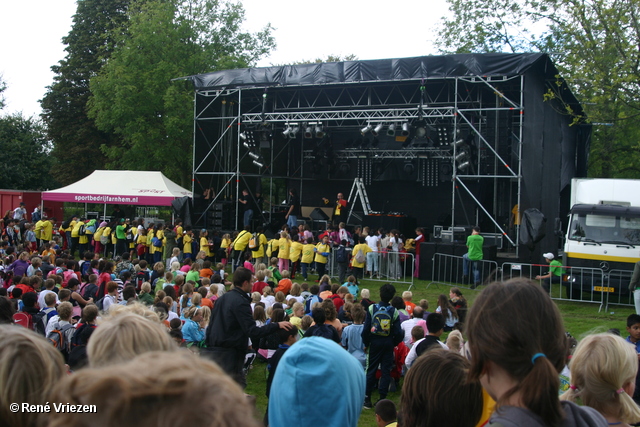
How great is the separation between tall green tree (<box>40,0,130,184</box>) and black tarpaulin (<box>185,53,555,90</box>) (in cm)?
1895

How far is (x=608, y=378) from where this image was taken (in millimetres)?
2713

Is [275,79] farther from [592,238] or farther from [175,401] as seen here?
[175,401]

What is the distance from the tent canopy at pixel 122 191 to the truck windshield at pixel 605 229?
48.9 ft

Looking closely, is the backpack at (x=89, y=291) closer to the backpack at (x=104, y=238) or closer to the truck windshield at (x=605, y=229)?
the backpack at (x=104, y=238)

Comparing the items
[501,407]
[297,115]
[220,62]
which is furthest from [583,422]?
[220,62]

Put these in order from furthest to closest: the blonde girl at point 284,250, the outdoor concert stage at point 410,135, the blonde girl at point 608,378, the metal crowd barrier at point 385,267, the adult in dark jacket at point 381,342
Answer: the outdoor concert stage at point 410,135
the blonde girl at point 284,250
the metal crowd barrier at point 385,267
the adult in dark jacket at point 381,342
the blonde girl at point 608,378

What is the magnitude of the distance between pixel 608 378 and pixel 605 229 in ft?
42.0

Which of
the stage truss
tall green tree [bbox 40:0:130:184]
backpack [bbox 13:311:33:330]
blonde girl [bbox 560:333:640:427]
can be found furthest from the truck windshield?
tall green tree [bbox 40:0:130:184]

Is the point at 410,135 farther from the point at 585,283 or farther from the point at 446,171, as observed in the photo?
the point at 585,283

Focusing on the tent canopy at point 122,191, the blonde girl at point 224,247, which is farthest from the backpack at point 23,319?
the tent canopy at point 122,191

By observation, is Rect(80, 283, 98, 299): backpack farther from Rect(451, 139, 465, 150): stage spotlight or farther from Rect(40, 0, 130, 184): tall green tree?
Rect(40, 0, 130, 184): tall green tree

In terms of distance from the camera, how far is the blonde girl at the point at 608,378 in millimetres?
2711

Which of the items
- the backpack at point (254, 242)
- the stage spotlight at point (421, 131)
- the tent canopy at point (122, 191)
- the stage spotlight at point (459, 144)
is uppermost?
the stage spotlight at point (421, 131)

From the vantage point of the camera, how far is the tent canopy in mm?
23750
